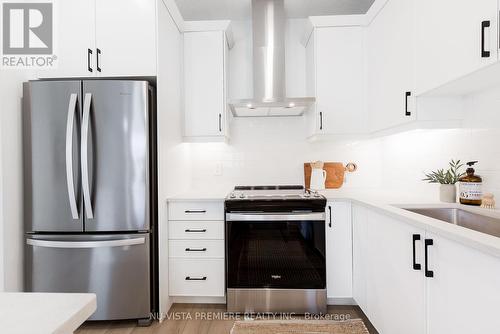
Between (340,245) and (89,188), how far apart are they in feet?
5.89

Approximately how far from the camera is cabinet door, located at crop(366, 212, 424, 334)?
1.32 meters

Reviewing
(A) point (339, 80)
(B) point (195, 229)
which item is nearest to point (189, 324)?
(B) point (195, 229)

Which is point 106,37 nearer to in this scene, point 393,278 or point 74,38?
point 74,38

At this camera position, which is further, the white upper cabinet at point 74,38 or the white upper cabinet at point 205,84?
the white upper cabinet at point 205,84

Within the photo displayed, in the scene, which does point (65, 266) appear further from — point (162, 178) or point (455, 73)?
point (455, 73)

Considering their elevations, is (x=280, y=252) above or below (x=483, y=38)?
below

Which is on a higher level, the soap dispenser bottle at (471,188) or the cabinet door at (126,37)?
the cabinet door at (126,37)

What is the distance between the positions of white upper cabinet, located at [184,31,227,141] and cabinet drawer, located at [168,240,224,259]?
91 cm

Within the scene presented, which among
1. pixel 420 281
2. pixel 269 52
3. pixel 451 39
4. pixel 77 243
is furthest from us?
pixel 269 52

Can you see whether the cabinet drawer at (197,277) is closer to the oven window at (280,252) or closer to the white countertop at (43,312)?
the oven window at (280,252)

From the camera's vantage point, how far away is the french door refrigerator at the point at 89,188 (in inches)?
75.6

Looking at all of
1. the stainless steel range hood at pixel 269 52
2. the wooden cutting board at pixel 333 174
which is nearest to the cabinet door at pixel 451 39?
the stainless steel range hood at pixel 269 52

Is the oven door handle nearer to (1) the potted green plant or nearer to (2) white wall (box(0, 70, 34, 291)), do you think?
(1) the potted green plant

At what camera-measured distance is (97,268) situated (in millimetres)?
1946
